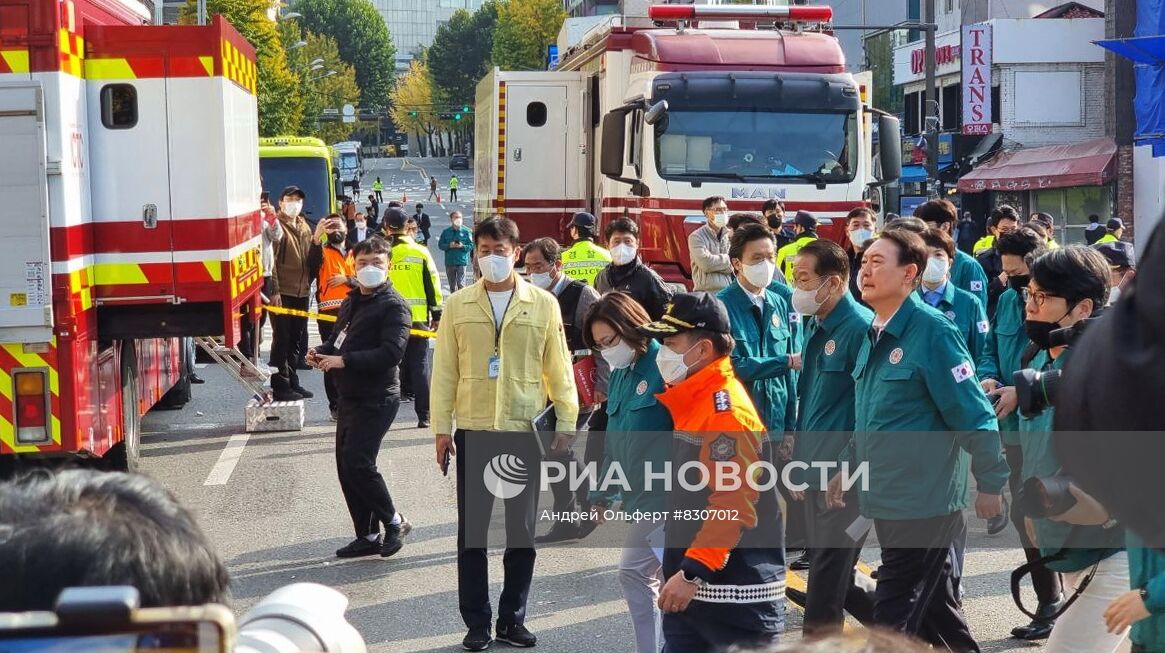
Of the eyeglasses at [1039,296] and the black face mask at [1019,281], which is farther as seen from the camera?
the black face mask at [1019,281]

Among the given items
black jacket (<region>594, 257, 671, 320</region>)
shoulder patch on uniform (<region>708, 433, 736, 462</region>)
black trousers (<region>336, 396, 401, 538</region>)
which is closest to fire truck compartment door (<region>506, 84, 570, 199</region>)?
black jacket (<region>594, 257, 671, 320</region>)

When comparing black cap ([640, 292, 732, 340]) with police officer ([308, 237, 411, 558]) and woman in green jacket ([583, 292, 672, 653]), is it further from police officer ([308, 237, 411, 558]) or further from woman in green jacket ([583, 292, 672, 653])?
police officer ([308, 237, 411, 558])

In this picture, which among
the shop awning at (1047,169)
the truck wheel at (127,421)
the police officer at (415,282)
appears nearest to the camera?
the truck wheel at (127,421)

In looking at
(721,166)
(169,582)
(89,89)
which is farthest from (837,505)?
(721,166)

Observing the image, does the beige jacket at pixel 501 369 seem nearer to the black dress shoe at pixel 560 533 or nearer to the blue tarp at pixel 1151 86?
the black dress shoe at pixel 560 533

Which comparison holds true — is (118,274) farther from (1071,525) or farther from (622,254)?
(1071,525)

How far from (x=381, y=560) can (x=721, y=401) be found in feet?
13.4

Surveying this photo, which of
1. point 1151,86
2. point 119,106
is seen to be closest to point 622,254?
point 119,106

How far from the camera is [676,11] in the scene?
16875 millimetres

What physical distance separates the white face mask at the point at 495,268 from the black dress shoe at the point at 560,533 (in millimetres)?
2243

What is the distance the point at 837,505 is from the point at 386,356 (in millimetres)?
3356

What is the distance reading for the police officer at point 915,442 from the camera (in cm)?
530

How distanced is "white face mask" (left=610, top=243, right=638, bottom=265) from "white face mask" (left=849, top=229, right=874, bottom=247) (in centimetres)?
231

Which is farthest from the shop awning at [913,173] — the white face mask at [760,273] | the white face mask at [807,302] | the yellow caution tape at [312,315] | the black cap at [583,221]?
the white face mask at [807,302]
